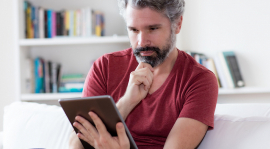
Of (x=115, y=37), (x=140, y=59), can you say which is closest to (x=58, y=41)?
(x=115, y=37)

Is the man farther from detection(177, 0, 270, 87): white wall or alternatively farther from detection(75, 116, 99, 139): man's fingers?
detection(177, 0, 270, 87): white wall

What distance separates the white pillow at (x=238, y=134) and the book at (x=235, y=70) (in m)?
1.13

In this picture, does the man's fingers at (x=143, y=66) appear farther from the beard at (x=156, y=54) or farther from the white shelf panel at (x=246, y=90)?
the white shelf panel at (x=246, y=90)

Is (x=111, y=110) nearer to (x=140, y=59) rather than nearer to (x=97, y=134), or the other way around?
(x=97, y=134)

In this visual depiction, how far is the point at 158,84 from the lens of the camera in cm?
132

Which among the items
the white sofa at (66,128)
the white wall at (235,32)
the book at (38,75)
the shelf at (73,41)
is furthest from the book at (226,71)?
the book at (38,75)

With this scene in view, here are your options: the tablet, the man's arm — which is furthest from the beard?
the tablet

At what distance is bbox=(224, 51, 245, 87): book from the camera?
2.27 metres

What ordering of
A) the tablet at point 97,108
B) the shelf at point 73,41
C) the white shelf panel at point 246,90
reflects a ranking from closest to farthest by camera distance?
1. the tablet at point 97,108
2. the white shelf panel at point 246,90
3. the shelf at point 73,41

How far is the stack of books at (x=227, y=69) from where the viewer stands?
227 cm

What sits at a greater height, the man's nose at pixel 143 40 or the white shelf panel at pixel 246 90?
the man's nose at pixel 143 40

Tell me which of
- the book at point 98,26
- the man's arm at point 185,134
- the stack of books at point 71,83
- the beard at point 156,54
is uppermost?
the book at point 98,26

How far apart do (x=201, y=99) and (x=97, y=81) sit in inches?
17.8

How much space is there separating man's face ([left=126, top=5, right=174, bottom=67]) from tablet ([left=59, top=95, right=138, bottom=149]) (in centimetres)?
40
